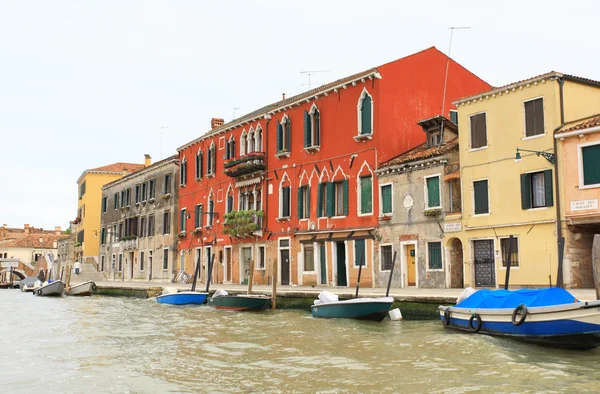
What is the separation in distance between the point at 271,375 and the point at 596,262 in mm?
6368

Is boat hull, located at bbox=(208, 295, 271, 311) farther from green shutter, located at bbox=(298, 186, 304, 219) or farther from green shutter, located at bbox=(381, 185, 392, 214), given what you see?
green shutter, located at bbox=(298, 186, 304, 219)

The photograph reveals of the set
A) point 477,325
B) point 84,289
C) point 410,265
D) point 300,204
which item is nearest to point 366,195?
point 410,265

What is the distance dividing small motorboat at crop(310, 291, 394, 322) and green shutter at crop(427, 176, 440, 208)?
5884 millimetres

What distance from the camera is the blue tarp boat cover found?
38.0 ft

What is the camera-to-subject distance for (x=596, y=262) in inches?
464

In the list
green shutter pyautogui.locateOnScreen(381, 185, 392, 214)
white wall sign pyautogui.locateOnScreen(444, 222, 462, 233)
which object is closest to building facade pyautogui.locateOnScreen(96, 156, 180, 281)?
green shutter pyautogui.locateOnScreen(381, 185, 392, 214)

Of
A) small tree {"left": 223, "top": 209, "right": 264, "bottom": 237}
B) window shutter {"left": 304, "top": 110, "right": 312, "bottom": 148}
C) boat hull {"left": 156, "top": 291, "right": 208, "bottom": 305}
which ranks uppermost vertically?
window shutter {"left": 304, "top": 110, "right": 312, "bottom": 148}

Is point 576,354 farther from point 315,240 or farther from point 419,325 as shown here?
point 315,240

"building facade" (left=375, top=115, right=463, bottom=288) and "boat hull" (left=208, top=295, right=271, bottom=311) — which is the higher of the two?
"building facade" (left=375, top=115, right=463, bottom=288)

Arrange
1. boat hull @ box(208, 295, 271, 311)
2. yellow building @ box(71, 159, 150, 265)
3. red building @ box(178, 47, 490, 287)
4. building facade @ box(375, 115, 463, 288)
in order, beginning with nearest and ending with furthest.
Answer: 1. boat hull @ box(208, 295, 271, 311)
2. building facade @ box(375, 115, 463, 288)
3. red building @ box(178, 47, 490, 287)
4. yellow building @ box(71, 159, 150, 265)

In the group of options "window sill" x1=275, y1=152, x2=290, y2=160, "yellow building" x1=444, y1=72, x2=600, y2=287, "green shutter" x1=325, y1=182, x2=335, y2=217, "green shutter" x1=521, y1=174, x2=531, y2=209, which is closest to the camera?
"yellow building" x1=444, y1=72, x2=600, y2=287

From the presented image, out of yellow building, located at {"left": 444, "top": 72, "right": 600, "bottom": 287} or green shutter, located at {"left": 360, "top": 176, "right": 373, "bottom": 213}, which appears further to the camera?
green shutter, located at {"left": 360, "top": 176, "right": 373, "bottom": 213}

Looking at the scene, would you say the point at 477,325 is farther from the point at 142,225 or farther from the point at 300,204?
the point at 142,225

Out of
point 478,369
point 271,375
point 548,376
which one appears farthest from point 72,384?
point 548,376
